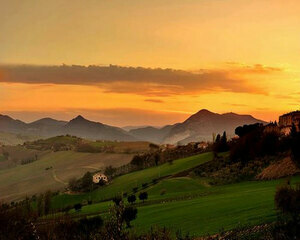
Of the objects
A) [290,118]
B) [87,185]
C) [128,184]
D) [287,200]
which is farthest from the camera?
[290,118]

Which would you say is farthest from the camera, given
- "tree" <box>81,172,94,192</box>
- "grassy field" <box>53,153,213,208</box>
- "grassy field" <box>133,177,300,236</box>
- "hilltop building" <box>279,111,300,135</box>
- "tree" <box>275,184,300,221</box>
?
"hilltop building" <box>279,111,300,135</box>

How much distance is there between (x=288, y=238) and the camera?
2488 cm

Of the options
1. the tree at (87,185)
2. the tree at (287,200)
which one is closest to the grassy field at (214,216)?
the tree at (287,200)

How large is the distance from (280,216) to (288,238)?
11.7m

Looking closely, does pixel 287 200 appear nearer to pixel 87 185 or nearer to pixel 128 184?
pixel 128 184

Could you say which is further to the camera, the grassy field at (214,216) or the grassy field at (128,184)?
the grassy field at (128,184)

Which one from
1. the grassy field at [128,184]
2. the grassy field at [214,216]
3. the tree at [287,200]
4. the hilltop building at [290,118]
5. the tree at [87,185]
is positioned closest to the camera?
the tree at [287,200]

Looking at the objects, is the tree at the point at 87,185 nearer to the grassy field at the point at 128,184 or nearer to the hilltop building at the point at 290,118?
the grassy field at the point at 128,184

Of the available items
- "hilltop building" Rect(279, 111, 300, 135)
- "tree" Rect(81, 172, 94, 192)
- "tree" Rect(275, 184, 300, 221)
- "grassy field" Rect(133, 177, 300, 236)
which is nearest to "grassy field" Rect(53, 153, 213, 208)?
"tree" Rect(81, 172, 94, 192)

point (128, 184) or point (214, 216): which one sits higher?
point (214, 216)

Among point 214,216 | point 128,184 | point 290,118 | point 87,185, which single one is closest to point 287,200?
point 214,216

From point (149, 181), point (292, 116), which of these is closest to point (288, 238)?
point (149, 181)

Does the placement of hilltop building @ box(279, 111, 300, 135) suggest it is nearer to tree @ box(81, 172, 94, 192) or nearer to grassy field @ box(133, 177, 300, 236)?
tree @ box(81, 172, 94, 192)

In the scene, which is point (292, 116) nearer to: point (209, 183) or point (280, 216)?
point (209, 183)
